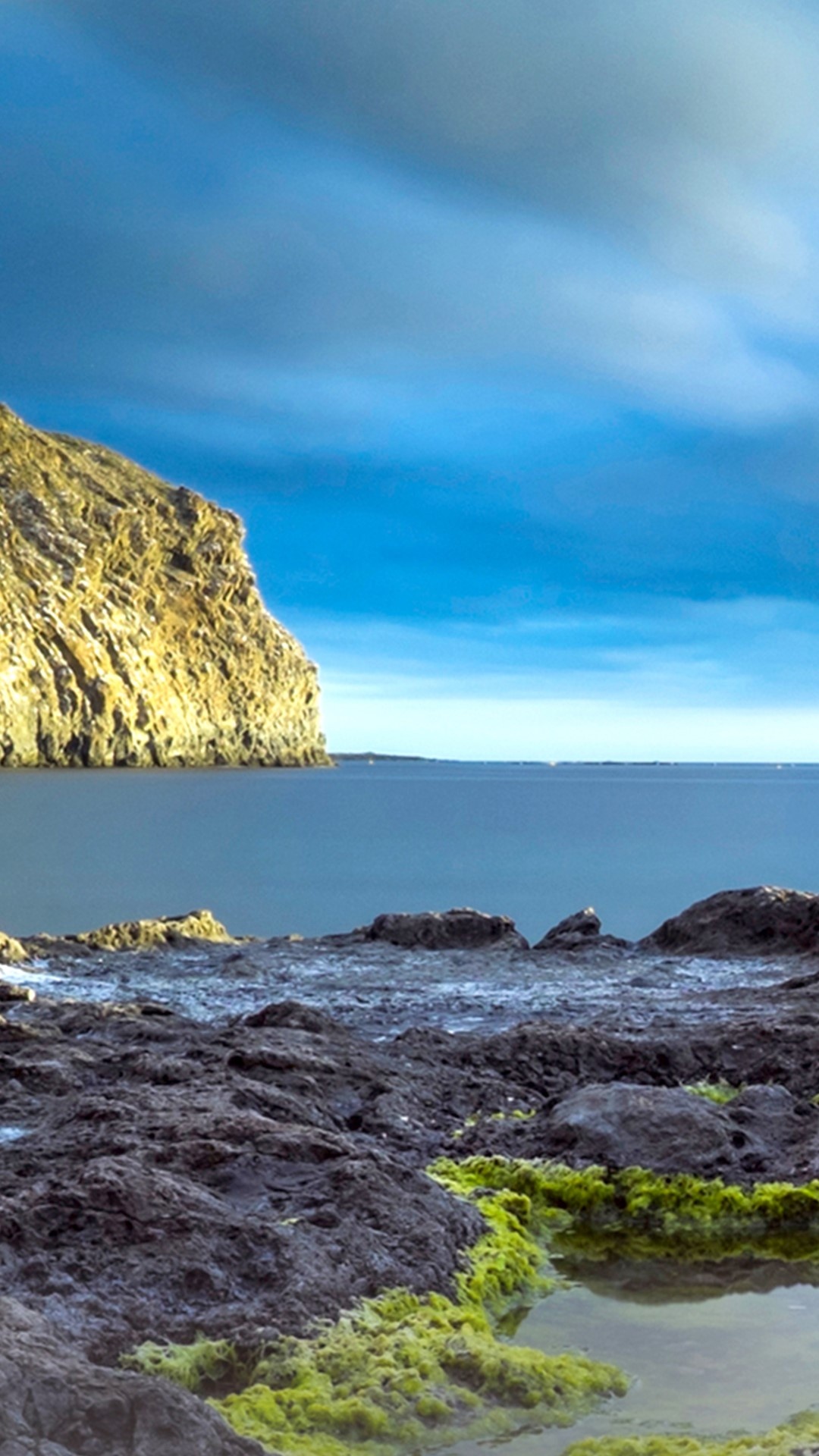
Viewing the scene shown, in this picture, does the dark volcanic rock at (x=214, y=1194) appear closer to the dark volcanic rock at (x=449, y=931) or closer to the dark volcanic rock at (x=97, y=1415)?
the dark volcanic rock at (x=97, y=1415)

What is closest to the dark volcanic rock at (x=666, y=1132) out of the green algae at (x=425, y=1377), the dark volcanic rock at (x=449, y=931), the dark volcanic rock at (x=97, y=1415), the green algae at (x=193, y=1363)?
the green algae at (x=425, y=1377)

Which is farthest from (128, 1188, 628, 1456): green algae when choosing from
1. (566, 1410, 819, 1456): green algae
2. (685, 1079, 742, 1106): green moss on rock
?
(685, 1079, 742, 1106): green moss on rock

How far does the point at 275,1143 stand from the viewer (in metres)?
7.19

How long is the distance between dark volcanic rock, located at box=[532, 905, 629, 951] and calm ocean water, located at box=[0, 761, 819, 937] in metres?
14.3

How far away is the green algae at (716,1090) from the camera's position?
10.1 metres

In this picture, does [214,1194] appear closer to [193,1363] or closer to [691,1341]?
[193,1363]

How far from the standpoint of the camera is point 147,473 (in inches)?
5851

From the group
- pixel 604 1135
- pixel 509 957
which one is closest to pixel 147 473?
pixel 509 957

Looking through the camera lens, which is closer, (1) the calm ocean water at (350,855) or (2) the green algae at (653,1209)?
(2) the green algae at (653,1209)

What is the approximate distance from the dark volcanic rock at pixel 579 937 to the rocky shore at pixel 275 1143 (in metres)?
3.33

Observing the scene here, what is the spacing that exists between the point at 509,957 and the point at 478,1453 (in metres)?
13.2

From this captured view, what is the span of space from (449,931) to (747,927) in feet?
13.9

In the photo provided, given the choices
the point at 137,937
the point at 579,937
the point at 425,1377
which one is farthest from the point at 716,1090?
the point at 137,937

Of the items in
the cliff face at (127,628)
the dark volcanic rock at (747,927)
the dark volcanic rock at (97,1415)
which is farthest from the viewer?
the cliff face at (127,628)
